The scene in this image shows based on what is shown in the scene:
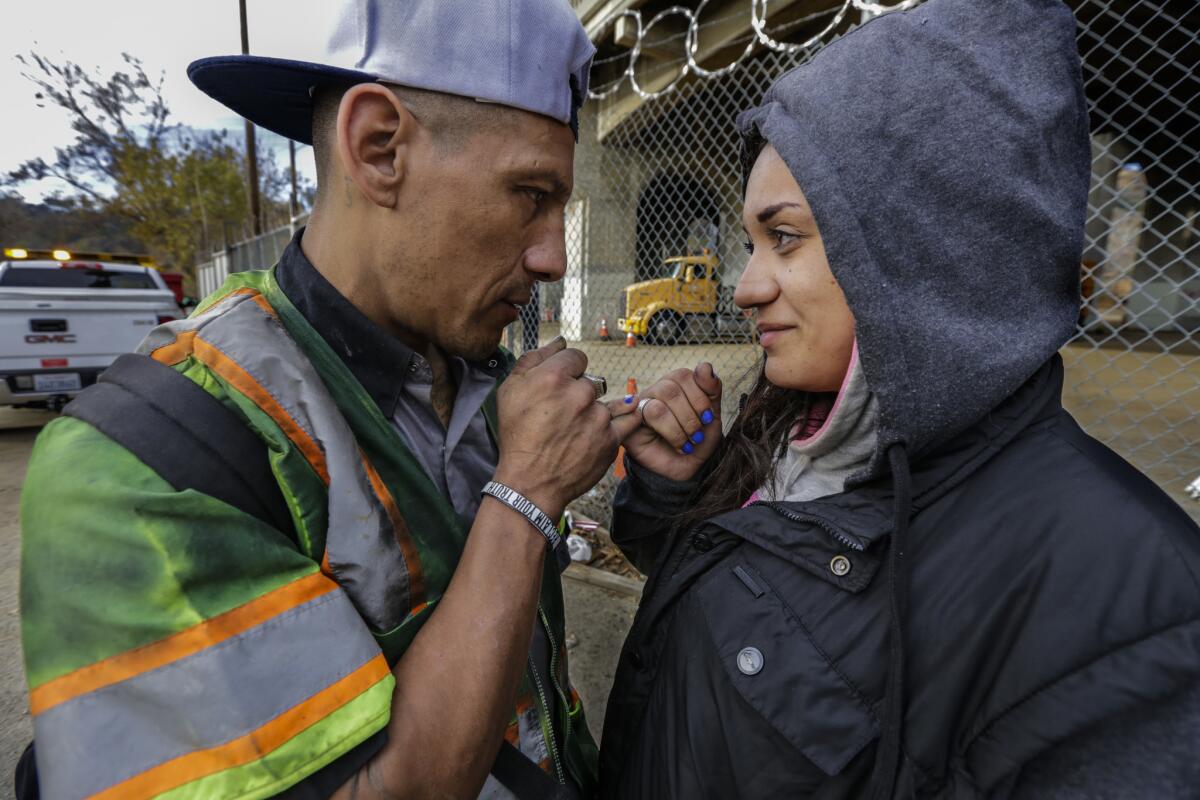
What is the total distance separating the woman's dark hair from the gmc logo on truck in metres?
8.70

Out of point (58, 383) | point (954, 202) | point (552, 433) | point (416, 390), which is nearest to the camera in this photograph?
point (954, 202)

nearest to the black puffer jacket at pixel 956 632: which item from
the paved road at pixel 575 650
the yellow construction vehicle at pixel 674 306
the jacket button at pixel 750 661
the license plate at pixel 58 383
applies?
the jacket button at pixel 750 661

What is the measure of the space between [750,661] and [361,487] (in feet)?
2.44

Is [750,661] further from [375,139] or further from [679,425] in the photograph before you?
[375,139]

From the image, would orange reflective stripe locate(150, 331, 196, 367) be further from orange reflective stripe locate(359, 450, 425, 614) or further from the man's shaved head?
the man's shaved head

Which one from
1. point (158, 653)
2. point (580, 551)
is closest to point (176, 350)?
point (158, 653)

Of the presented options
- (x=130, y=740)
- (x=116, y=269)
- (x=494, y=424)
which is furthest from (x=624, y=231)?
(x=130, y=740)

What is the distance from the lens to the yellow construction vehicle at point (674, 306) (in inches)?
460

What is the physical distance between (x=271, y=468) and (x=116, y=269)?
9.78 m

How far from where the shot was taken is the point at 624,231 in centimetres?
1305

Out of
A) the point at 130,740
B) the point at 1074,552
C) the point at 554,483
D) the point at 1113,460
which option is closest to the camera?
the point at 130,740

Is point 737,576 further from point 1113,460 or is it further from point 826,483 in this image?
point 1113,460

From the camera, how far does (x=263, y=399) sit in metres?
0.94

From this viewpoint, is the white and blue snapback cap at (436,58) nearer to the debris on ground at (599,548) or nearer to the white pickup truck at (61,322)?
the debris on ground at (599,548)
